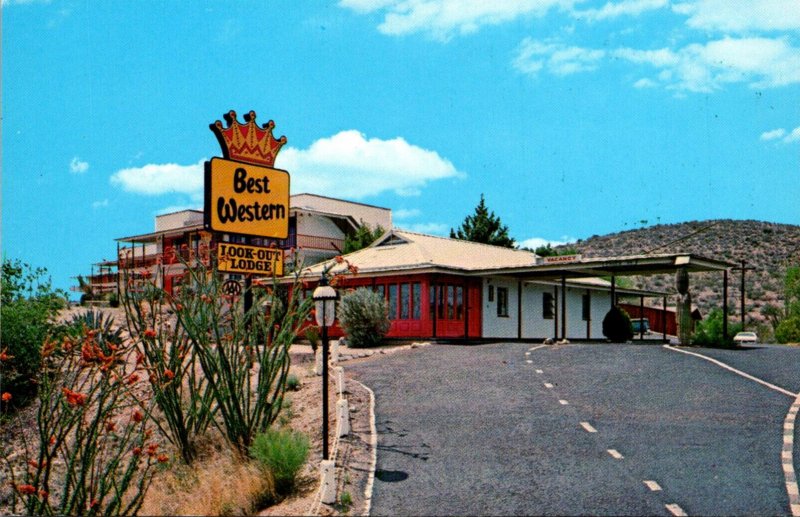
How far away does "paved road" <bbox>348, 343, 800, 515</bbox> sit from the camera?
35.9 feet

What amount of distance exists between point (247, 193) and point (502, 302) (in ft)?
68.6

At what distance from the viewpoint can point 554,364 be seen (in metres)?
23.2

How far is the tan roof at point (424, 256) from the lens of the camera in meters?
35.4

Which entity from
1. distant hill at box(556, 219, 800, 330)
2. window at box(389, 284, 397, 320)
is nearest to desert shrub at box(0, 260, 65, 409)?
window at box(389, 284, 397, 320)

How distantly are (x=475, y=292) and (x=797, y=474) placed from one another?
25.5 metres

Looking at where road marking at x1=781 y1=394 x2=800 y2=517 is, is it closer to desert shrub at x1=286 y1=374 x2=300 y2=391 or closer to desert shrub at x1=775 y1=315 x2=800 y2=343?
desert shrub at x1=286 y1=374 x2=300 y2=391

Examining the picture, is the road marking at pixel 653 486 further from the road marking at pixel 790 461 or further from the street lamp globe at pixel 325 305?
the street lamp globe at pixel 325 305

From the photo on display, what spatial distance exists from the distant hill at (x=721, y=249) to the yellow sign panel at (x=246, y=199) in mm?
58860

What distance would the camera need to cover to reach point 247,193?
20.8 metres

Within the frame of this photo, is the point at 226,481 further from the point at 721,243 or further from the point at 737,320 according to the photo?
the point at 721,243

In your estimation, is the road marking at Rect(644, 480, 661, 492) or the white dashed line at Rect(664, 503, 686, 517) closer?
the white dashed line at Rect(664, 503, 686, 517)

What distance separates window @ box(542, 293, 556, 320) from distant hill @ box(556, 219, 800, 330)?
34.3 m

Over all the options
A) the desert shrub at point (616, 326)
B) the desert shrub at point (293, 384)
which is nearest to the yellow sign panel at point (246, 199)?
the desert shrub at point (293, 384)

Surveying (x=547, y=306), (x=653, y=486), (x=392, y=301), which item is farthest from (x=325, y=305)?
(x=547, y=306)
